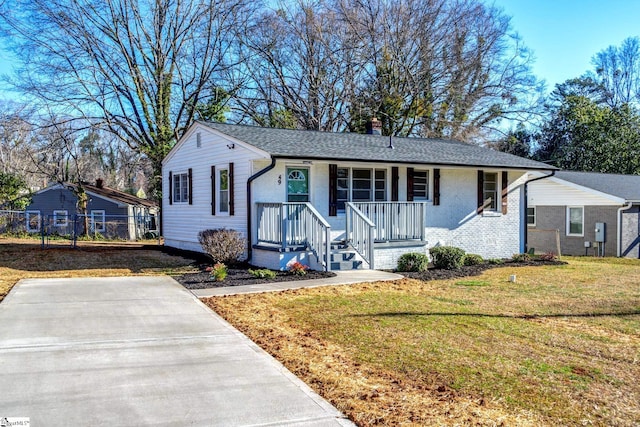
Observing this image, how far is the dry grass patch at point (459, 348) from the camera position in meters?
4.62

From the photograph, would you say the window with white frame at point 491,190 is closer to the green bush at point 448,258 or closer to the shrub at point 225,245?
the green bush at point 448,258

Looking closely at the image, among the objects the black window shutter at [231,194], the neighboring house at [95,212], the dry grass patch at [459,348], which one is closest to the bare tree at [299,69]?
the neighboring house at [95,212]

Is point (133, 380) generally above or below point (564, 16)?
below

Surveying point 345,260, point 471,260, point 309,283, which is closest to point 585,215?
point 471,260

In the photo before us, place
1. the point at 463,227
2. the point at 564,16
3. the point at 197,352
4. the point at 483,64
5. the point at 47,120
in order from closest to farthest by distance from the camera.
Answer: the point at 197,352 → the point at 463,227 → the point at 564,16 → the point at 47,120 → the point at 483,64

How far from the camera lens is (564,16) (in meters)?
19.3

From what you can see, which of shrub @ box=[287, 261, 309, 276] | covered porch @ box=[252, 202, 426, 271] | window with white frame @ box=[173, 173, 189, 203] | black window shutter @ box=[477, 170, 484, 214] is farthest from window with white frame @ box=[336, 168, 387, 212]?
window with white frame @ box=[173, 173, 189, 203]

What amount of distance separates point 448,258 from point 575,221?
12.9 meters

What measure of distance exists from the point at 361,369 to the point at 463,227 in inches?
473

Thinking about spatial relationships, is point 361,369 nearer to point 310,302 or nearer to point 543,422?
point 543,422

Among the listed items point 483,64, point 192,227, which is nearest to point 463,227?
point 192,227

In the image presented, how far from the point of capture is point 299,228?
13.4 m

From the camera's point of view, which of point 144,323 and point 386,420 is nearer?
point 386,420

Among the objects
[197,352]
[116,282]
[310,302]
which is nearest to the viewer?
[197,352]
